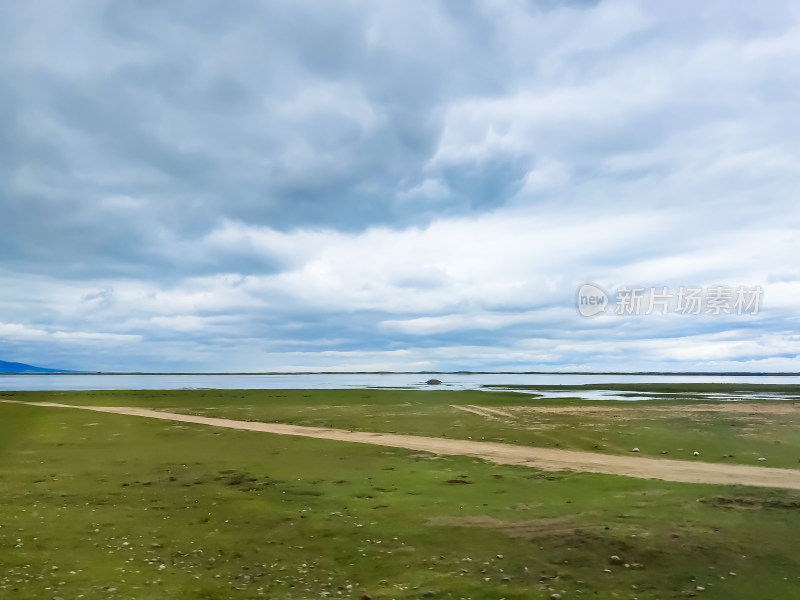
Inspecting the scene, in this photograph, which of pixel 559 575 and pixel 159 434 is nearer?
pixel 559 575

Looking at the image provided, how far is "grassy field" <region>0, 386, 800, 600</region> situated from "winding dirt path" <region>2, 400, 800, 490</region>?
1.67 m

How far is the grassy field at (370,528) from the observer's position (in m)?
11.0

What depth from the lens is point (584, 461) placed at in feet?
81.1

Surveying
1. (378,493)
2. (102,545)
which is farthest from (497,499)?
(102,545)

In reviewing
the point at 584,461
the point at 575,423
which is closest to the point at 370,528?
the point at 584,461

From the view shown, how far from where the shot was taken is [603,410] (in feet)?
166

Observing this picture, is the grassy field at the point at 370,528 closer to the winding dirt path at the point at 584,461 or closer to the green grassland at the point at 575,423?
the green grassland at the point at 575,423

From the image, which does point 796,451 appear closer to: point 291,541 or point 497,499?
point 497,499

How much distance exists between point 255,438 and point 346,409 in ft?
69.5

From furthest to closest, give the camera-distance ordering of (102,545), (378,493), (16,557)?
(378,493) → (102,545) → (16,557)

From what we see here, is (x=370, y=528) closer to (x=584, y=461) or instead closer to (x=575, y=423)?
(x=584, y=461)

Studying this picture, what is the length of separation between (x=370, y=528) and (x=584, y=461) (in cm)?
1377

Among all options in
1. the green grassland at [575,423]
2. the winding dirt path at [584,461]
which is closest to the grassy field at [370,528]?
the green grassland at [575,423]

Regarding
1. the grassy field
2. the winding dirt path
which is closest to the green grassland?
the grassy field
